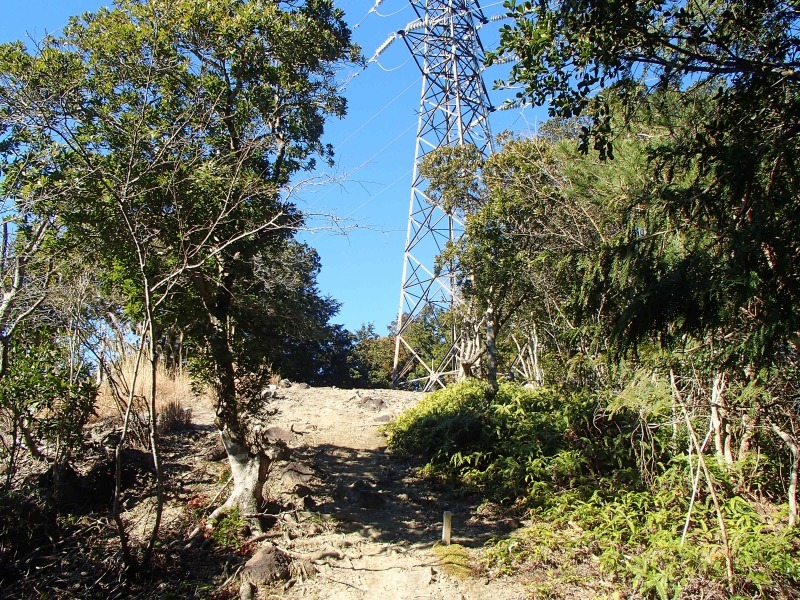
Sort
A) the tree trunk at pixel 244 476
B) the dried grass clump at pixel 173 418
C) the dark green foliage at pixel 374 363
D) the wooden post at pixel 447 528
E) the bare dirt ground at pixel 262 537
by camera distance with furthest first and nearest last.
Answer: the dark green foliage at pixel 374 363
the dried grass clump at pixel 173 418
the tree trunk at pixel 244 476
the wooden post at pixel 447 528
the bare dirt ground at pixel 262 537

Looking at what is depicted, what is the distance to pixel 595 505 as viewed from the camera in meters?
5.47

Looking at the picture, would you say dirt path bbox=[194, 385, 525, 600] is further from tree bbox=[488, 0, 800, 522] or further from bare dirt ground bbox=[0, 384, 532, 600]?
tree bbox=[488, 0, 800, 522]

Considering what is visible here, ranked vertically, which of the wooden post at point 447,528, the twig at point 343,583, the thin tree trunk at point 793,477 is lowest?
the twig at point 343,583

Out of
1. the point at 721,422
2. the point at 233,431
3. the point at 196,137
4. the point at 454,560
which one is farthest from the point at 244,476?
the point at 721,422

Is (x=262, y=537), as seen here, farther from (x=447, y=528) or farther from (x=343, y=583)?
(x=447, y=528)

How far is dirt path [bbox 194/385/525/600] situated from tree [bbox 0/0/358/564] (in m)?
0.77

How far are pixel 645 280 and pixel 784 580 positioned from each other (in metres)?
2.32

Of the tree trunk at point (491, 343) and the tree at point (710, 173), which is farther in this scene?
the tree trunk at point (491, 343)

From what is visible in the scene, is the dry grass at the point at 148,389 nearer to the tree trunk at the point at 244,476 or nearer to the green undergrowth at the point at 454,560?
the tree trunk at the point at 244,476

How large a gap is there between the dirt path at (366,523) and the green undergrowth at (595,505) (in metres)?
0.37

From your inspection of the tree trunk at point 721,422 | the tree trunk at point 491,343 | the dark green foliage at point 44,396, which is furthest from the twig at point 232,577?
the tree trunk at point 491,343

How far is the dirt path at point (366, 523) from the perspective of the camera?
4.45 m

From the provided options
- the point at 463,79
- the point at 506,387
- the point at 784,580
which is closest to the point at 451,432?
the point at 506,387

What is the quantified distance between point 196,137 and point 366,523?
13.0ft
